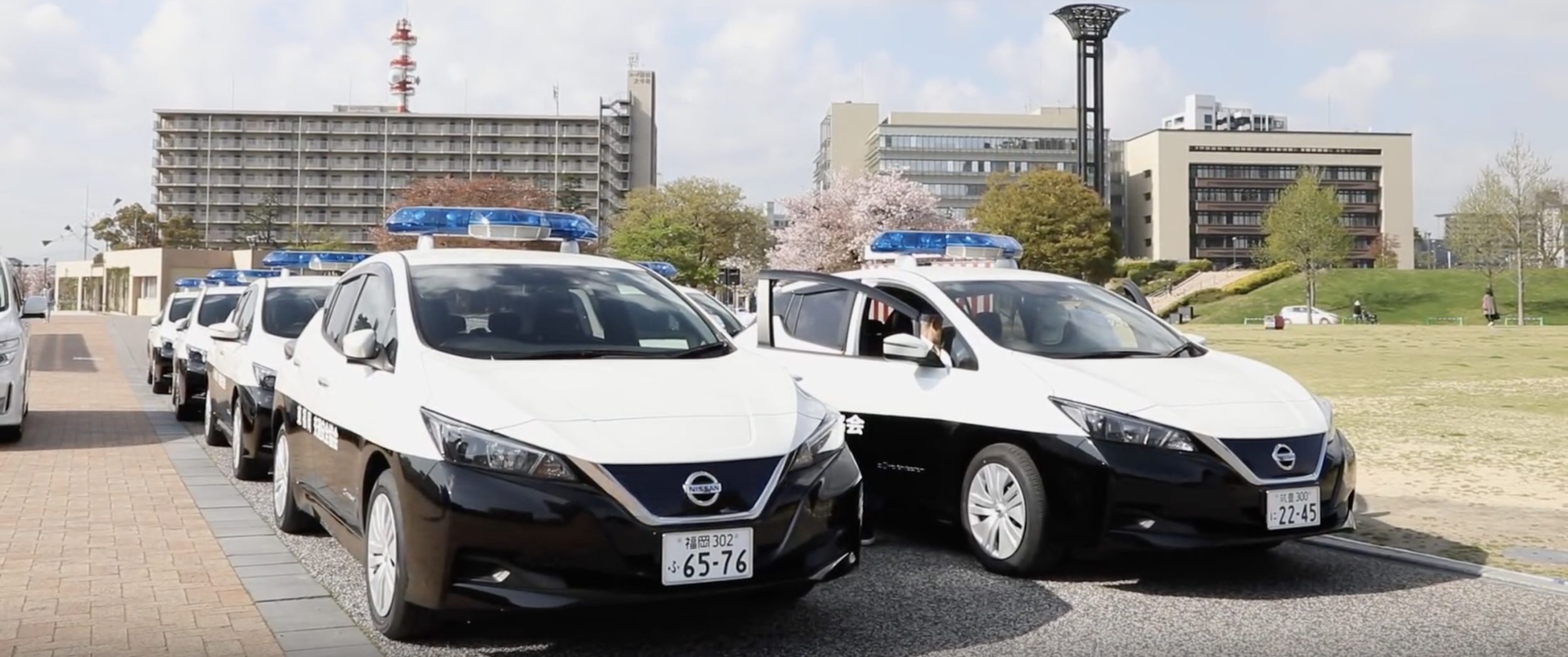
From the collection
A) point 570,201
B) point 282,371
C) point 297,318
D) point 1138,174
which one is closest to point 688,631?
point 282,371

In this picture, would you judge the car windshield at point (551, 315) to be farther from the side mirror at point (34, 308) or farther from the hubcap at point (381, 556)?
the side mirror at point (34, 308)

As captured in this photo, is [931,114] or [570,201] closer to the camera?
[570,201]

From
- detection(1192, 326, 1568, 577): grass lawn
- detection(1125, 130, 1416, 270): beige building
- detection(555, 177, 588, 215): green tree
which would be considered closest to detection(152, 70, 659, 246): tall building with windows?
detection(555, 177, 588, 215): green tree

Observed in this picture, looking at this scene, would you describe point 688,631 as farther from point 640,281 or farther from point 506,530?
point 640,281

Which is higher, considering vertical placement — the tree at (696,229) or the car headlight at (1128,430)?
the tree at (696,229)

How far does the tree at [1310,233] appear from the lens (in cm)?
6266

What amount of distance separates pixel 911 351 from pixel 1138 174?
124m

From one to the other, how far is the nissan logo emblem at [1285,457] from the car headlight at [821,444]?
2.14m

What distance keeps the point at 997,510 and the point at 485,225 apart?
4.68 metres

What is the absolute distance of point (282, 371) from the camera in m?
6.88

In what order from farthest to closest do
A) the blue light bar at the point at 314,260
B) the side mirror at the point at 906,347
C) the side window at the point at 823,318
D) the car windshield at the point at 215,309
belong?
the blue light bar at the point at 314,260, the car windshield at the point at 215,309, the side window at the point at 823,318, the side mirror at the point at 906,347

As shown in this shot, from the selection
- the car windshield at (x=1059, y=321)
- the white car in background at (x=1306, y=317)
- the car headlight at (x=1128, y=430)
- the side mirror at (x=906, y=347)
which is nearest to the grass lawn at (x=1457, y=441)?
the car windshield at (x=1059, y=321)

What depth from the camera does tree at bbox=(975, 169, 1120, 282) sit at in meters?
66.9

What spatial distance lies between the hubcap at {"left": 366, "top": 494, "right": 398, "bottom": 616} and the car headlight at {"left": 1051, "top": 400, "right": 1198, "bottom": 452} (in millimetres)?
3048
